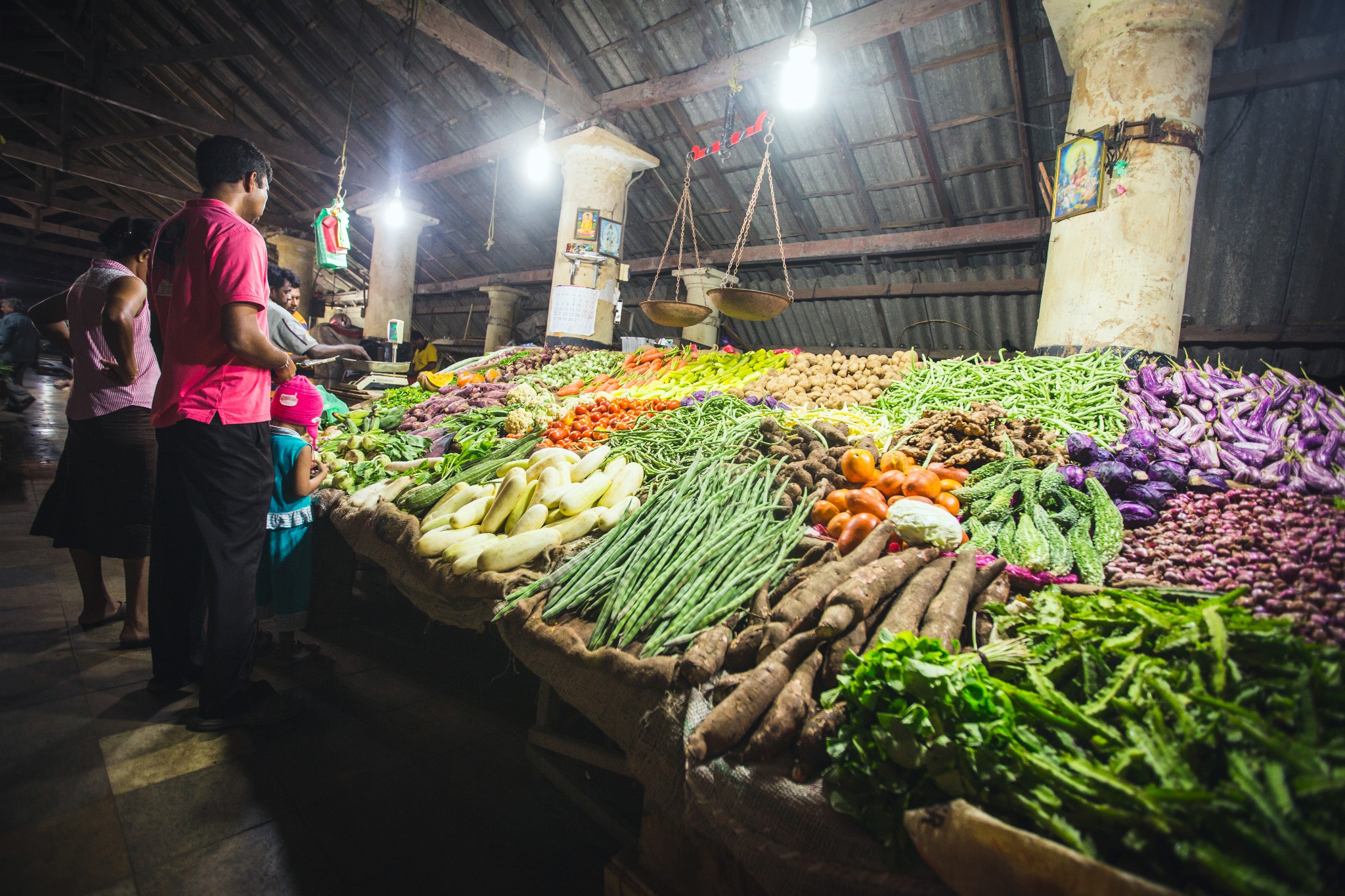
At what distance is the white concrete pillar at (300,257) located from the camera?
605 inches

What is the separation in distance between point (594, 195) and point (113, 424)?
22.7 feet

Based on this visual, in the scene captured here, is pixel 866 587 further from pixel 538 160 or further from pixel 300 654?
pixel 538 160

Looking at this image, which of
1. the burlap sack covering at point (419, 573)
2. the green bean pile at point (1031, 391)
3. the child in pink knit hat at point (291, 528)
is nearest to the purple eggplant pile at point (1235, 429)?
the green bean pile at point (1031, 391)

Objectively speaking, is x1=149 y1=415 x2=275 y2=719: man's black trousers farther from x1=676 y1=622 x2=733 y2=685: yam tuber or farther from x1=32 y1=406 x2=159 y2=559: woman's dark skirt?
x1=676 y1=622 x2=733 y2=685: yam tuber

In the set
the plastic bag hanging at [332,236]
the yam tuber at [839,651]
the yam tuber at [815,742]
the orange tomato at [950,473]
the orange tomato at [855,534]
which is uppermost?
the plastic bag hanging at [332,236]

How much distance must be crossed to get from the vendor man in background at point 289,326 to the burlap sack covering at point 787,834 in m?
3.98

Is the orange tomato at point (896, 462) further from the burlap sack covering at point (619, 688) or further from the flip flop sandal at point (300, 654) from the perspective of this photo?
the flip flop sandal at point (300, 654)

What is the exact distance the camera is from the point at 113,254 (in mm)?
3449

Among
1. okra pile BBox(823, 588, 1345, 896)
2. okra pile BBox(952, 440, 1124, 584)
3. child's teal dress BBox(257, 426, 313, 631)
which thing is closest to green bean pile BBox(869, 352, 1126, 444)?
okra pile BBox(952, 440, 1124, 584)

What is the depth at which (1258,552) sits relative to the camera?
1845 mm

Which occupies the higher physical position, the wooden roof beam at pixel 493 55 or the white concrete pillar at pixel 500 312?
the wooden roof beam at pixel 493 55

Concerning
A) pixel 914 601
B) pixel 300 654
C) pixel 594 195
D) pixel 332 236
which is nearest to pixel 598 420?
pixel 300 654

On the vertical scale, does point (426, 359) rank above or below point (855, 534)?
above

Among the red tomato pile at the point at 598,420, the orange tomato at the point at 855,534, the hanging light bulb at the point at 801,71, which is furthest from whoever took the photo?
the hanging light bulb at the point at 801,71
